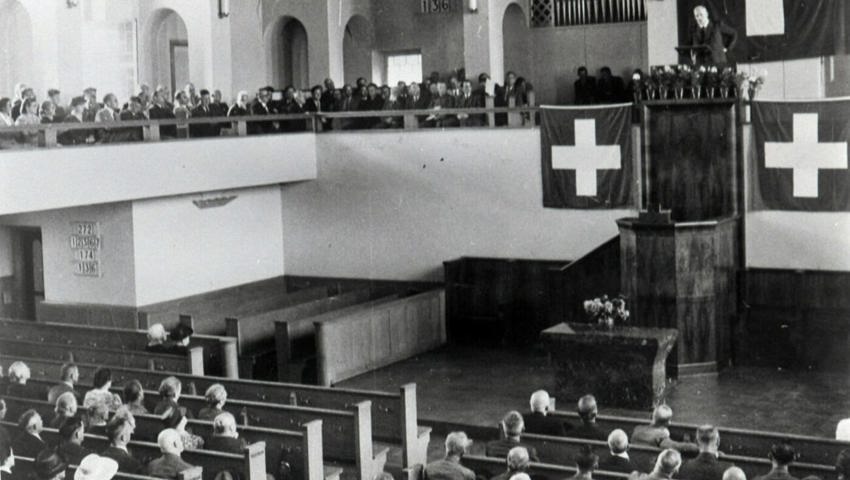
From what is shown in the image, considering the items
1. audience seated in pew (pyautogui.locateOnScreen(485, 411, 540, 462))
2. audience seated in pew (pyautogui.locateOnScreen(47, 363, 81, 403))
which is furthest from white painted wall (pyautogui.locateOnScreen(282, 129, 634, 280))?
audience seated in pew (pyautogui.locateOnScreen(47, 363, 81, 403))

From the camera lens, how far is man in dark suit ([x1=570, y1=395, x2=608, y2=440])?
10.3 meters

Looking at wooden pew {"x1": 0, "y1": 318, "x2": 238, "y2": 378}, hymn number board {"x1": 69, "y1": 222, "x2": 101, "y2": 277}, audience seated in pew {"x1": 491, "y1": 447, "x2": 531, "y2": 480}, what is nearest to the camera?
audience seated in pew {"x1": 491, "y1": 447, "x2": 531, "y2": 480}

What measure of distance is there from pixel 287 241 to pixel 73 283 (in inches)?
164

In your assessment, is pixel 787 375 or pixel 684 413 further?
pixel 787 375

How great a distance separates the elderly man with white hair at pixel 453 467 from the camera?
891 cm

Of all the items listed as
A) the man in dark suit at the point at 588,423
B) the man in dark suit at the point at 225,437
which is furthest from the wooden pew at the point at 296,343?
the man in dark suit at the point at 588,423

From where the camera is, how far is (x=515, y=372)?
54.3 feet

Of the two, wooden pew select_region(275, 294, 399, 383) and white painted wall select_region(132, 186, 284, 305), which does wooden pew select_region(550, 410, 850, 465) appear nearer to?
wooden pew select_region(275, 294, 399, 383)

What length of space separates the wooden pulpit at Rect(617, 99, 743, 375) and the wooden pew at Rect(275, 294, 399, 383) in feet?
13.8

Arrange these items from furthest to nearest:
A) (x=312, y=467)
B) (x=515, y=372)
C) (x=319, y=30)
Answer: (x=319, y=30), (x=515, y=372), (x=312, y=467)

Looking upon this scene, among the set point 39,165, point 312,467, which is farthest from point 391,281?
point 312,467

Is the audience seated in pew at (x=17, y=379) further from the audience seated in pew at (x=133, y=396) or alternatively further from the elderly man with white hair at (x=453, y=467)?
the elderly man with white hair at (x=453, y=467)

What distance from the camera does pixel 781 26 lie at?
1702cm

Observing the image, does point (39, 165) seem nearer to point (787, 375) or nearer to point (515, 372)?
point (515, 372)
